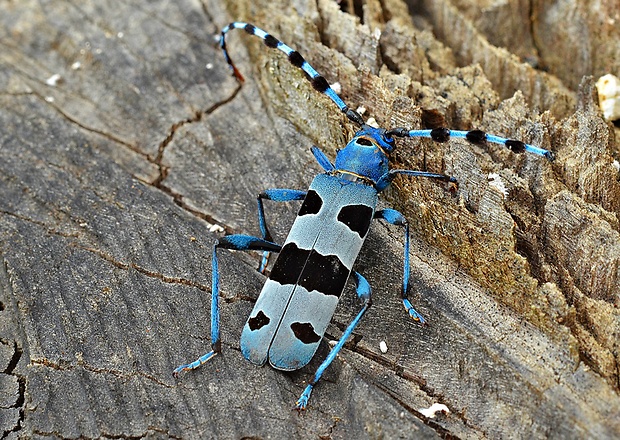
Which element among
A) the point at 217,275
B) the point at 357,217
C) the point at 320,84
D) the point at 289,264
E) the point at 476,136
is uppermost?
the point at 476,136

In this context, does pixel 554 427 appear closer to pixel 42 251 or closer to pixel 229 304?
pixel 229 304

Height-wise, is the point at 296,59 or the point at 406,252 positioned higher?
the point at 296,59

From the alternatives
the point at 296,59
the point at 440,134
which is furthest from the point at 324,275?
the point at 296,59

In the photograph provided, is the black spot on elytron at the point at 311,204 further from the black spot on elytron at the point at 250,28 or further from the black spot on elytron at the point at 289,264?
the black spot on elytron at the point at 250,28

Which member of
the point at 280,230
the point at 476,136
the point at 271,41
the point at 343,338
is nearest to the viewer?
the point at 343,338

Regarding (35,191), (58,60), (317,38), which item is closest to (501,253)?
(317,38)

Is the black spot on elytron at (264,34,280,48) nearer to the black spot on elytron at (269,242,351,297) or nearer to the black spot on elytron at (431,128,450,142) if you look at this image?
the black spot on elytron at (431,128,450,142)

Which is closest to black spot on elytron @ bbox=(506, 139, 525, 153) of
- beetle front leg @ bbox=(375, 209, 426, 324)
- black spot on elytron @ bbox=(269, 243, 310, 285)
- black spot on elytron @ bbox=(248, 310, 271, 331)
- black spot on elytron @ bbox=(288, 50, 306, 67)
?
beetle front leg @ bbox=(375, 209, 426, 324)

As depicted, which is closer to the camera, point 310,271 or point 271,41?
point 310,271

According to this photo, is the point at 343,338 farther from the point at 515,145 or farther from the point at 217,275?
the point at 515,145
